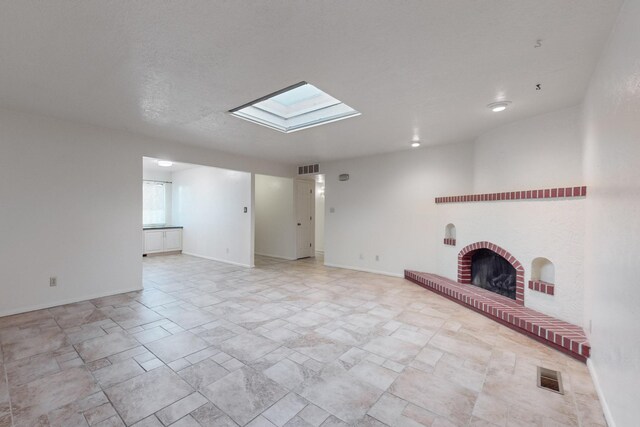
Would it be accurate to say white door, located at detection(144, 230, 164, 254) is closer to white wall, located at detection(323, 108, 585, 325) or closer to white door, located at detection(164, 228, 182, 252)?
white door, located at detection(164, 228, 182, 252)

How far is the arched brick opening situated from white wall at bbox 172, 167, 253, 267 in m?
4.34

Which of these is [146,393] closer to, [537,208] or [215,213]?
[537,208]

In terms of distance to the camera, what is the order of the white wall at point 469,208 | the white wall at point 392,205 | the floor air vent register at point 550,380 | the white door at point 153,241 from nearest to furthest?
the floor air vent register at point 550,380
the white wall at point 469,208
the white wall at point 392,205
the white door at point 153,241

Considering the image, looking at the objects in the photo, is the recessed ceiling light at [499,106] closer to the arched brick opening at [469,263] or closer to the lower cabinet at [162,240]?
the arched brick opening at [469,263]

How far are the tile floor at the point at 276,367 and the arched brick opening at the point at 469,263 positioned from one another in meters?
0.65

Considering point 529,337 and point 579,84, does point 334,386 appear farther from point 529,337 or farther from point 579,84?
point 579,84

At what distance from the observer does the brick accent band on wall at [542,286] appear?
3.05m

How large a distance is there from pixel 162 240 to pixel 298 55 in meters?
7.70

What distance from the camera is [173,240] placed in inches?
327

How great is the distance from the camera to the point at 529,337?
287 centimetres

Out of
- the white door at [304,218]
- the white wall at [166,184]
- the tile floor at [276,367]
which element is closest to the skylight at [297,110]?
the tile floor at [276,367]

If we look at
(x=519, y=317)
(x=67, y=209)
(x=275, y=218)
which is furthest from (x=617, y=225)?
(x=275, y=218)

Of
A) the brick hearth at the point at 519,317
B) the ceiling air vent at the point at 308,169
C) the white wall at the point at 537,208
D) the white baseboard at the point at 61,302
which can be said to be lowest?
the white baseboard at the point at 61,302

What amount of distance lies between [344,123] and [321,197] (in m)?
5.10
